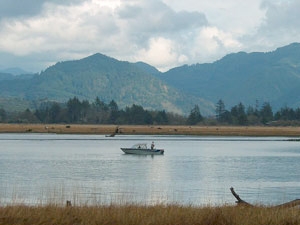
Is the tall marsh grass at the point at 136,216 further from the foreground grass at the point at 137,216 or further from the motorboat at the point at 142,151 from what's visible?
the motorboat at the point at 142,151

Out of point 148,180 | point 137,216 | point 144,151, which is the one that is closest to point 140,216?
point 137,216

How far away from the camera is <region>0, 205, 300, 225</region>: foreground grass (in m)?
17.7

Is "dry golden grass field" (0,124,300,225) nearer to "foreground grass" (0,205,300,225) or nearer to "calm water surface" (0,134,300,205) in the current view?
"foreground grass" (0,205,300,225)

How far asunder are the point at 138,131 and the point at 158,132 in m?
5.85

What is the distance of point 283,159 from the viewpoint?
7556cm

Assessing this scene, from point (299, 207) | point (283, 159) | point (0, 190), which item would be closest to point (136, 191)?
point (0, 190)

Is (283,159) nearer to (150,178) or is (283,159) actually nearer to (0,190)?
(150,178)

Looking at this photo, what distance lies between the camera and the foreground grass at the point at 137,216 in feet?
58.1

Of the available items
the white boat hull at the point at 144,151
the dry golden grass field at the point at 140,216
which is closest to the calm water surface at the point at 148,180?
the dry golden grass field at the point at 140,216

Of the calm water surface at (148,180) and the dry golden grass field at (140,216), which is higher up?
the dry golden grass field at (140,216)

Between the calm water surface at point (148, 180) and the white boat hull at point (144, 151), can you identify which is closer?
the calm water surface at point (148, 180)

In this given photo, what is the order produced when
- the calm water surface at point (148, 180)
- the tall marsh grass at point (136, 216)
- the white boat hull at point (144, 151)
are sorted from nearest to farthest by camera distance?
the tall marsh grass at point (136, 216)
the calm water surface at point (148, 180)
the white boat hull at point (144, 151)

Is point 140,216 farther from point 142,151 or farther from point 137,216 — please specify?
point 142,151

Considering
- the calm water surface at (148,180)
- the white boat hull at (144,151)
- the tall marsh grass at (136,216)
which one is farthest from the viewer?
the white boat hull at (144,151)
